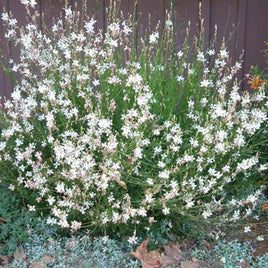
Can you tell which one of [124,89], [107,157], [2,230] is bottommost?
[2,230]

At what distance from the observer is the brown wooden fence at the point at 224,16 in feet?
13.4

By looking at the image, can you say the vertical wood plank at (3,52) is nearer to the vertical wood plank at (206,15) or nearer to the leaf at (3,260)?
the vertical wood plank at (206,15)

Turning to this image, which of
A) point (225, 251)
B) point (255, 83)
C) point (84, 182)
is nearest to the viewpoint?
point (84, 182)

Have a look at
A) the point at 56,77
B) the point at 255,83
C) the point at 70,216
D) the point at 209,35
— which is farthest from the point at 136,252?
the point at 209,35

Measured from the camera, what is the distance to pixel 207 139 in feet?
8.34

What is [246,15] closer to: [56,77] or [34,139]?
[56,77]

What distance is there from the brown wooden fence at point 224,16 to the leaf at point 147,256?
2237mm

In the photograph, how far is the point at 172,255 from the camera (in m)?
2.59

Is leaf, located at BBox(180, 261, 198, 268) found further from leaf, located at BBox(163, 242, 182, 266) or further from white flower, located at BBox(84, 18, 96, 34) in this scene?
white flower, located at BBox(84, 18, 96, 34)

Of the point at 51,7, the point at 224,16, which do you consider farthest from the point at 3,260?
the point at 224,16

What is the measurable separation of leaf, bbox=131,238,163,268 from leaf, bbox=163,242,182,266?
0.20 feet

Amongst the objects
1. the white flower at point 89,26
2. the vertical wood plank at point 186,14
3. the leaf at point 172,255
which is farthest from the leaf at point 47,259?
the vertical wood plank at point 186,14

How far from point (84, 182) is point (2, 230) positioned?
63 cm

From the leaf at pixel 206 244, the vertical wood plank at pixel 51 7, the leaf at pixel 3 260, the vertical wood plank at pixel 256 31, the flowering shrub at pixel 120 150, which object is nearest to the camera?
the flowering shrub at pixel 120 150
